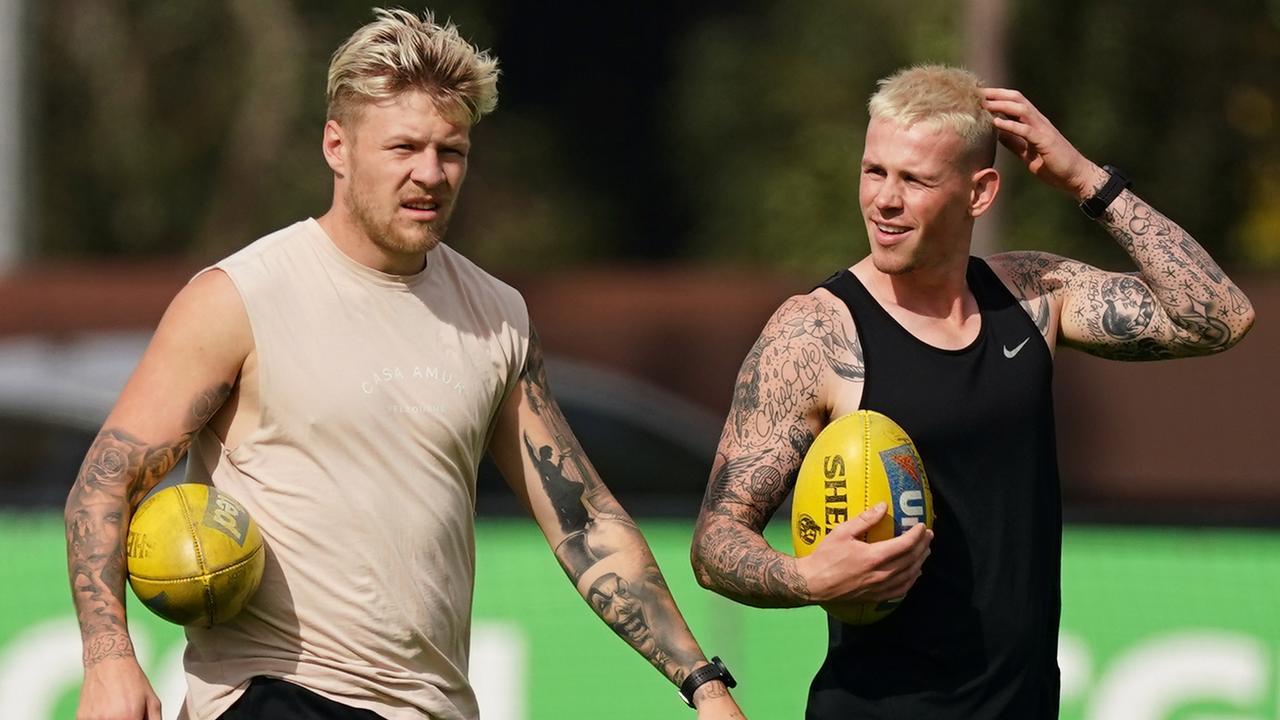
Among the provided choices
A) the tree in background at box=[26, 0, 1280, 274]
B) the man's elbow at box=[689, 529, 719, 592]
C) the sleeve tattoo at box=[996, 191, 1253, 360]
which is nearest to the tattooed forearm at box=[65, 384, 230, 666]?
the man's elbow at box=[689, 529, 719, 592]

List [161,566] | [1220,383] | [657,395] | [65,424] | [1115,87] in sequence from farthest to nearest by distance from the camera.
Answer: [1115,87] < [1220,383] < [657,395] < [65,424] < [161,566]

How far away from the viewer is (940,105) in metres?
4.79

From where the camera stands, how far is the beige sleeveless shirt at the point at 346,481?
4.78 meters

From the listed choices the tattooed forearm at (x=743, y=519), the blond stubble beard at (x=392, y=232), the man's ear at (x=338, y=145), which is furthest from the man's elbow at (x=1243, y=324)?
the man's ear at (x=338, y=145)

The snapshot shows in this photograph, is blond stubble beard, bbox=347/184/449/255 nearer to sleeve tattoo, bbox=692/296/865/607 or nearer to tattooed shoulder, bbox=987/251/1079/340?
sleeve tattoo, bbox=692/296/865/607

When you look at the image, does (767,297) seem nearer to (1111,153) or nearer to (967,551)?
(1111,153)

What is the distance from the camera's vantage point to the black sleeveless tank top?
476 cm

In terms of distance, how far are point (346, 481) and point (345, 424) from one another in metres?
0.14

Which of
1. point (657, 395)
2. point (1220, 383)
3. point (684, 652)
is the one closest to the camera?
point (684, 652)

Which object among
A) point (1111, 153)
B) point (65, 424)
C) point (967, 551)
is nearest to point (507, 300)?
point (967, 551)

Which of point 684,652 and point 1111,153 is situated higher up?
point 1111,153

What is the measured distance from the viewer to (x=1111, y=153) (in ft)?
57.8

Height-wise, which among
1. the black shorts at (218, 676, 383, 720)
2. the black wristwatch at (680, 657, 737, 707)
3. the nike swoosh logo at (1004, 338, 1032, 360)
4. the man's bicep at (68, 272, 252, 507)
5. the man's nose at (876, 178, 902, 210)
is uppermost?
the man's nose at (876, 178, 902, 210)

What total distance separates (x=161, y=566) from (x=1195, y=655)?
4.31 metres
